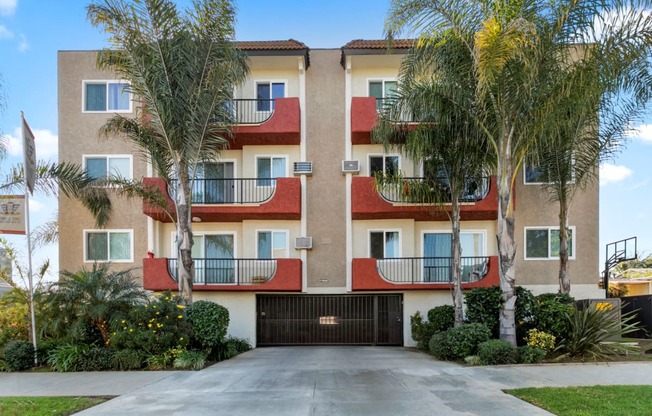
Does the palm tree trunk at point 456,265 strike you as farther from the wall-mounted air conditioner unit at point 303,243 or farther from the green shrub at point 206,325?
the green shrub at point 206,325

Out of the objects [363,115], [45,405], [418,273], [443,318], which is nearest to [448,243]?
[418,273]

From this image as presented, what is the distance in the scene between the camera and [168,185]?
1412cm

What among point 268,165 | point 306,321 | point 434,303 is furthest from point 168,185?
point 434,303

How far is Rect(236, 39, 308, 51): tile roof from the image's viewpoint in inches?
599

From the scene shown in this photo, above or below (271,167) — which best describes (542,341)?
below

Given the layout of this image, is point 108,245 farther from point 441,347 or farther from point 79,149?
point 441,347

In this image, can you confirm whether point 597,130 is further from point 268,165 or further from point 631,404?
point 268,165

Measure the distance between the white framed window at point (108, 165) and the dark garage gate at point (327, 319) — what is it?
696 cm

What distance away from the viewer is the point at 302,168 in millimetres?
15469

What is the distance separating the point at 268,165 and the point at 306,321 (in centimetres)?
606

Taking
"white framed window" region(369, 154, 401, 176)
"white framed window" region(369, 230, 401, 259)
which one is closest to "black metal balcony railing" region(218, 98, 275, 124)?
"white framed window" region(369, 154, 401, 176)

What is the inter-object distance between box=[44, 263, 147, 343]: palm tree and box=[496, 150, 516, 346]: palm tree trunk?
367 inches

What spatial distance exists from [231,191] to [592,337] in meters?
11.7

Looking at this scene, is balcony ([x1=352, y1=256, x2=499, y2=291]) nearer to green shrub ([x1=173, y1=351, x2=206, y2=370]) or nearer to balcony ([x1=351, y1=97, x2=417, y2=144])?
balcony ([x1=351, y1=97, x2=417, y2=144])
